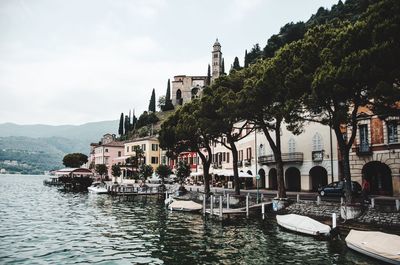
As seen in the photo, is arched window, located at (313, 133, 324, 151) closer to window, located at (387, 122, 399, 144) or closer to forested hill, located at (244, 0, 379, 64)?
window, located at (387, 122, 399, 144)

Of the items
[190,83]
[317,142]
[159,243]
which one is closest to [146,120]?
[190,83]

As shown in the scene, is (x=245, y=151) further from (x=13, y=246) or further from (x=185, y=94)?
(x=185, y=94)

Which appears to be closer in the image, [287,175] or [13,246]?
[13,246]

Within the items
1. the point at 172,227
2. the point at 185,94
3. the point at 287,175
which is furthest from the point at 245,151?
the point at 185,94

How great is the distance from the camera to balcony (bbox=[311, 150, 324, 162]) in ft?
142

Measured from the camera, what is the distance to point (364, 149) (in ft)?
124

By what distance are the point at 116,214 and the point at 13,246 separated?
1575cm

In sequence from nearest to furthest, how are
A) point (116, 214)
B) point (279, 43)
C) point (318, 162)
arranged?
point (116, 214)
point (318, 162)
point (279, 43)

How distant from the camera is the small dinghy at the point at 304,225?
22703 mm

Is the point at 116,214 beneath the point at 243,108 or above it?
beneath

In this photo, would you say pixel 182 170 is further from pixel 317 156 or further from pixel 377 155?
pixel 377 155

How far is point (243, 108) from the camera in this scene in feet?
110

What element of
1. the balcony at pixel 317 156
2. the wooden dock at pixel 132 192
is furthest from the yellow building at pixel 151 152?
the balcony at pixel 317 156

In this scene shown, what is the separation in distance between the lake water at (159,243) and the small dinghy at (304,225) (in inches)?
22.4
